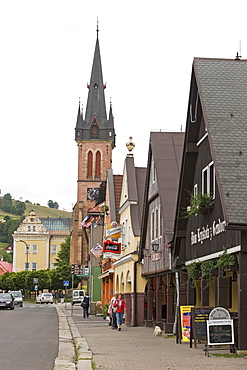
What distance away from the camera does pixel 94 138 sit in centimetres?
12200

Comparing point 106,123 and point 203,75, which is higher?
point 106,123

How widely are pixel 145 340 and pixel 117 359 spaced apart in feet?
21.1

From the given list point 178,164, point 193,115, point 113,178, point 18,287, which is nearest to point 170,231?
point 178,164

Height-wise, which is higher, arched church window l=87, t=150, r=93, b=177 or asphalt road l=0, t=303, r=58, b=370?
arched church window l=87, t=150, r=93, b=177

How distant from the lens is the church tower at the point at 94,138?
394 feet

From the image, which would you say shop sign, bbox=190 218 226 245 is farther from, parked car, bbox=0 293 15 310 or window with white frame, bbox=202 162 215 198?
parked car, bbox=0 293 15 310

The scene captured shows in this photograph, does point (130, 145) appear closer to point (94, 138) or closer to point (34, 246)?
point (94, 138)

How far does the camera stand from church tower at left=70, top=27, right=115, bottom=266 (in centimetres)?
12000

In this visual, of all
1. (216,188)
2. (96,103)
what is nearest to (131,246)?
(216,188)

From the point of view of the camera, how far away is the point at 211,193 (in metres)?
18.8

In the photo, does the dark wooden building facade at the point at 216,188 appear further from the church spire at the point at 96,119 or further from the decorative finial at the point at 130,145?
the church spire at the point at 96,119

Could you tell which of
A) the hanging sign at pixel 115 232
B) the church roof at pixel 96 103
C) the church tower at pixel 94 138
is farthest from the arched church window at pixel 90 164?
the hanging sign at pixel 115 232

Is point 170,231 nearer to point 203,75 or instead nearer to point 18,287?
point 203,75

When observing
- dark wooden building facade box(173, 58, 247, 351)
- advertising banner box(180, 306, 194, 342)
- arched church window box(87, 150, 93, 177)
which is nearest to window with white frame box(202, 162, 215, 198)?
dark wooden building facade box(173, 58, 247, 351)
